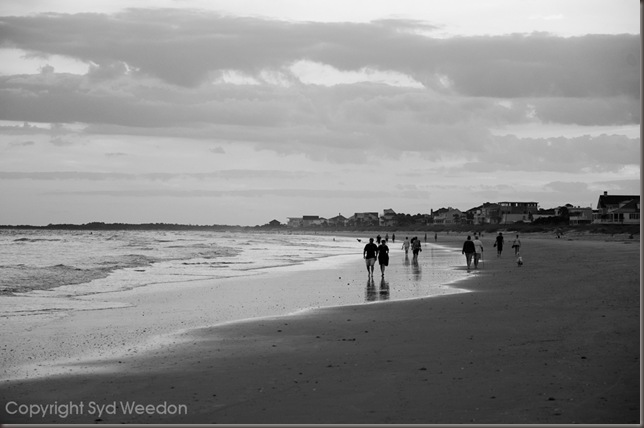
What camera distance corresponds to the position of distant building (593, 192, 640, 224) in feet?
373

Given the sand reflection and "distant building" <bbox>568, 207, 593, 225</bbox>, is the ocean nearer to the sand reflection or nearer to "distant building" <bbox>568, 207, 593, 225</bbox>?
the sand reflection

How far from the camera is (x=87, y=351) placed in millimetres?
12258

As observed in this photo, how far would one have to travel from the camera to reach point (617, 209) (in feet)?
396

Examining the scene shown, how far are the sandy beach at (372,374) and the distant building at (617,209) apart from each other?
107039 millimetres

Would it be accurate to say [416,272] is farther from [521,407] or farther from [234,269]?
[521,407]

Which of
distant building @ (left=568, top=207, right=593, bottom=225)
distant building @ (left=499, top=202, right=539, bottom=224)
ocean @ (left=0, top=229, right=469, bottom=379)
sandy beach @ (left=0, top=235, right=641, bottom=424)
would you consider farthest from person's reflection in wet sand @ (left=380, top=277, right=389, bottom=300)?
distant building @ (left=499, top=202, right=539, bottom=224)

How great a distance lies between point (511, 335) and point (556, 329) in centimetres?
106

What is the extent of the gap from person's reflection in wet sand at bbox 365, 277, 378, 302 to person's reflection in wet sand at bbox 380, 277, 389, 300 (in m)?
0.25

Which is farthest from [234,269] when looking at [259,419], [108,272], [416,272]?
[259,419]

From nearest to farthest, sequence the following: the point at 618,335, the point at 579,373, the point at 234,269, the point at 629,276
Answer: the point at 579,373
the point at 618,335
the point at 629,276
the point at 234,269

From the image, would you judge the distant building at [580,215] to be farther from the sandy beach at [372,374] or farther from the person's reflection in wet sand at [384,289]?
the sandy beach at [372,374]

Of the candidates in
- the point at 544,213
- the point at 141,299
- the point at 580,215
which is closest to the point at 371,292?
the point at 141,299

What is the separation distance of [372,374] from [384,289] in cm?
1436

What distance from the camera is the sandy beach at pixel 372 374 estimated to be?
25.7ft
